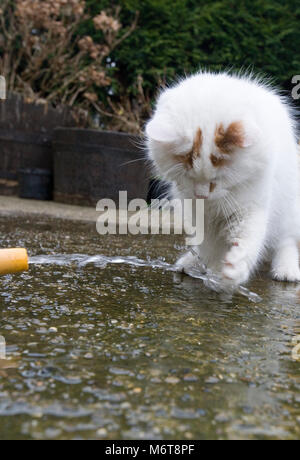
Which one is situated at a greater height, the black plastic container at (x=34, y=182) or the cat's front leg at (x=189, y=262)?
the black plastic container at (x=34, y=182)

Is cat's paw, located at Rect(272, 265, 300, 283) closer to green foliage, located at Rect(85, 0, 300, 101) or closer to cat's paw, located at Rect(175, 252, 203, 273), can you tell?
cat's paw, located at Rect(175, 252, 203, 273)

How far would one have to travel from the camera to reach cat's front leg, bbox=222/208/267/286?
1.67 meters

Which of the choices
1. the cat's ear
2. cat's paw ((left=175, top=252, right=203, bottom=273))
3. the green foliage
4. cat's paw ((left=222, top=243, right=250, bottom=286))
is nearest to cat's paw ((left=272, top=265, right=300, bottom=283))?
cat's paw ((left=175, top=252, right=203, bottom=273))

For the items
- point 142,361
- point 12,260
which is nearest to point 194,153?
point 12,260

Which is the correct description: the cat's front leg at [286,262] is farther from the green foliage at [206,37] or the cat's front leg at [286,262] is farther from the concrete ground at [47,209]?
the green foliage at [206,37]

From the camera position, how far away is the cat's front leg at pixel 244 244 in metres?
1.67

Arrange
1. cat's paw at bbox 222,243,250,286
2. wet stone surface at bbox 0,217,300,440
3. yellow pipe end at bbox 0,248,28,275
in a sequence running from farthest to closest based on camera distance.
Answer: cat's paw at bbox 222,243,250,286 < yellow pipe end at bbox 0,248,28,275 < wet stone surface at bbox 0,217,300,440

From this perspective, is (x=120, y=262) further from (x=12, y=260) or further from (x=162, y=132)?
(x=12, y=260)

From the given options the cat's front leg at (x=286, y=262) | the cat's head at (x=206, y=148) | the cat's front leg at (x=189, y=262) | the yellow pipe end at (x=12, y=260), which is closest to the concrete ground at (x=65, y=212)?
the cat's front leg at (x=286, y=262)

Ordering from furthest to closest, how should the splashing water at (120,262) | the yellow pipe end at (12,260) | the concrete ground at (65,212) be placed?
the concrete ground at (65,212), the splashing water at (120,262), the yellow pipe end at (12,260)

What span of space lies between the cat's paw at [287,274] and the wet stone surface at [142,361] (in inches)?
14.1

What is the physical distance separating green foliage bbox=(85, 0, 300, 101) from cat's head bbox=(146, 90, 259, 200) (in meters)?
4.38

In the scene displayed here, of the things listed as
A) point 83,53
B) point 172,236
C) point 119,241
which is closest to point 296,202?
point 119,241

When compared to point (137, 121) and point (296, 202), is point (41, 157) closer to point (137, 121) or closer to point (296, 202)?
point (137, 121)
